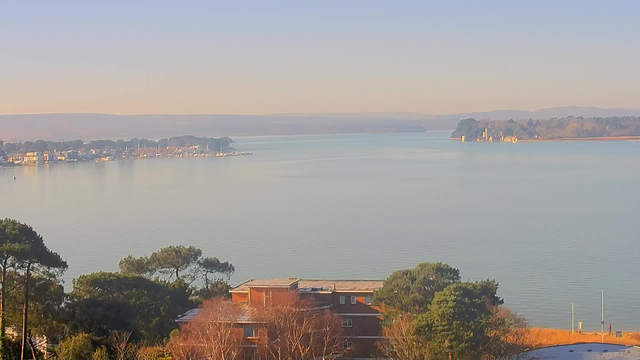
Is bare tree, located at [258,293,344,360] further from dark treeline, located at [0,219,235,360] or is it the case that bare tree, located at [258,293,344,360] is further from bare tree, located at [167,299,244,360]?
dark treeline, located at [0,219,235,360]

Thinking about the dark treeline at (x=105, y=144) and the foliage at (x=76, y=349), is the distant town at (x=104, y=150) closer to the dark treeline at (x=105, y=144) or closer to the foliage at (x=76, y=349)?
the dark treeline at (x=105, y=144)

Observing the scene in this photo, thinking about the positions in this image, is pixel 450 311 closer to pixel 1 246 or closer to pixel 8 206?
pixel 1 246

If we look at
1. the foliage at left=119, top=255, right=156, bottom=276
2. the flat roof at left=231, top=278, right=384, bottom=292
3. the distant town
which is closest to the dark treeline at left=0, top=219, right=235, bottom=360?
the flat roof at left=231, top=278, right=384, bottom=292

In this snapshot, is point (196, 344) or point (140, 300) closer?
point (196, 344)

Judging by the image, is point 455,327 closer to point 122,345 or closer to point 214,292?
point 122,345

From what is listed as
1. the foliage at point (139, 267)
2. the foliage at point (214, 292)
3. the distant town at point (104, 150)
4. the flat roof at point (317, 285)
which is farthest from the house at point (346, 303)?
the distant town at point (104, 150)

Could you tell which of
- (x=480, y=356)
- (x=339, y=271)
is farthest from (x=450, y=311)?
(x=339, y=271)

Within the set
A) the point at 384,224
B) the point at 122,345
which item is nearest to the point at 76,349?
the point at 122,345
